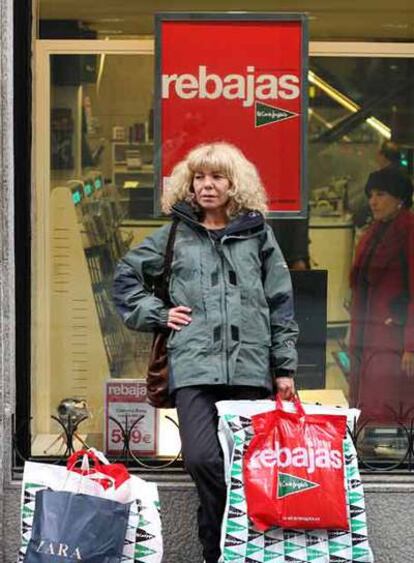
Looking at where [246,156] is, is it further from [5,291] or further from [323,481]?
[323,481]

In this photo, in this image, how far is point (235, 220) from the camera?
180 inches

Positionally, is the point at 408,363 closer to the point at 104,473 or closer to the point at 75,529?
the point at 104,473

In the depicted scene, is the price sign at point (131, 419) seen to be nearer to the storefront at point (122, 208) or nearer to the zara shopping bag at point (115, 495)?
the storefront at point (122, 208)

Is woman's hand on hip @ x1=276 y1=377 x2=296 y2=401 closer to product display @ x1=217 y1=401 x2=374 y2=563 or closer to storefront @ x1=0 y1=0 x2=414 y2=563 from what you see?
product display @ x1=217 y1=401 x2=374 y2=563

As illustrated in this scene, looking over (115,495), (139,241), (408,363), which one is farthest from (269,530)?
(139,241)

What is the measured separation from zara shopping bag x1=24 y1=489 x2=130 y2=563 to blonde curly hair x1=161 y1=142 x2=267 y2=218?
1.22m

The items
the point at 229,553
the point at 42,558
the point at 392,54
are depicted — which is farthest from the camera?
the point at 392,54

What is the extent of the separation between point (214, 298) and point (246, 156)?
1036mm

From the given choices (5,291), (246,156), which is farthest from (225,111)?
(5,291)

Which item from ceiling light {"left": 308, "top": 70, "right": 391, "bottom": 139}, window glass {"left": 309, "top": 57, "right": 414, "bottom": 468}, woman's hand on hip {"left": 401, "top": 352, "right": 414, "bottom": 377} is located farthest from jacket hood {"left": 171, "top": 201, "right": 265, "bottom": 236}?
woman's hand on hip {"left": 401, "top": 352, "right": 414, "bottom": 377}

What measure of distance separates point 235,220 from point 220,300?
12.8 inches

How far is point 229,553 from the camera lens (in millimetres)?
4410

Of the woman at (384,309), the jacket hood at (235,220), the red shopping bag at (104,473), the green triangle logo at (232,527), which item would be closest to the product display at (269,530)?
the green triangle logo at (232,527)

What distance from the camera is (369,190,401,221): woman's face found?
559 centimetres
